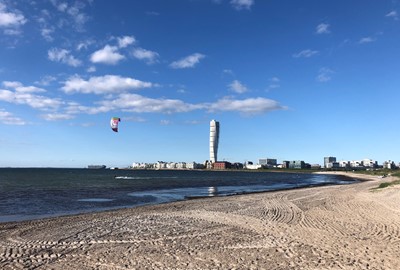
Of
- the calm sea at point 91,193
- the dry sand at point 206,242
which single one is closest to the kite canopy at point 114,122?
the calm sea at point 91,193

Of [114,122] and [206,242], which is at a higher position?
[114,122]

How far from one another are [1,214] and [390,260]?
2183cm

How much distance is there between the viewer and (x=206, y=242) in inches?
494

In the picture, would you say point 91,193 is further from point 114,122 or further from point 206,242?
point 206,242

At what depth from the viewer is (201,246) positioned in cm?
1192

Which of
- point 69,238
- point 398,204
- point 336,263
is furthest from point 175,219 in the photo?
point 398,204

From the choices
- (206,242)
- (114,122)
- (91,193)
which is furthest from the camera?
(114,122)

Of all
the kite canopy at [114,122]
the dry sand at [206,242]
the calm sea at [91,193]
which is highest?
the kite canopy at [114,122]

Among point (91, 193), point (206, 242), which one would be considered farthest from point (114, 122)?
point (206, 242)

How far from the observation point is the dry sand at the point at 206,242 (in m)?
9.77

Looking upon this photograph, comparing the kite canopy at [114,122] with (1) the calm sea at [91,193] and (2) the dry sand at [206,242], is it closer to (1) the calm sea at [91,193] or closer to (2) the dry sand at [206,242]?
(1) the calm sea at [91,193]

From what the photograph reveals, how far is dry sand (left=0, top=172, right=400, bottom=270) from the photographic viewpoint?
977 centimetres

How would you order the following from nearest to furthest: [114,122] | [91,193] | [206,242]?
[206,242], [91,193], [114,122]

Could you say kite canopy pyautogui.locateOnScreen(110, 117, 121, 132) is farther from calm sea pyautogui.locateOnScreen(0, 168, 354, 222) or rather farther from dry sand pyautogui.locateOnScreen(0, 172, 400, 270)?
dry sand pyautogui.locateOnScreen(0, 172, 400, 270)
